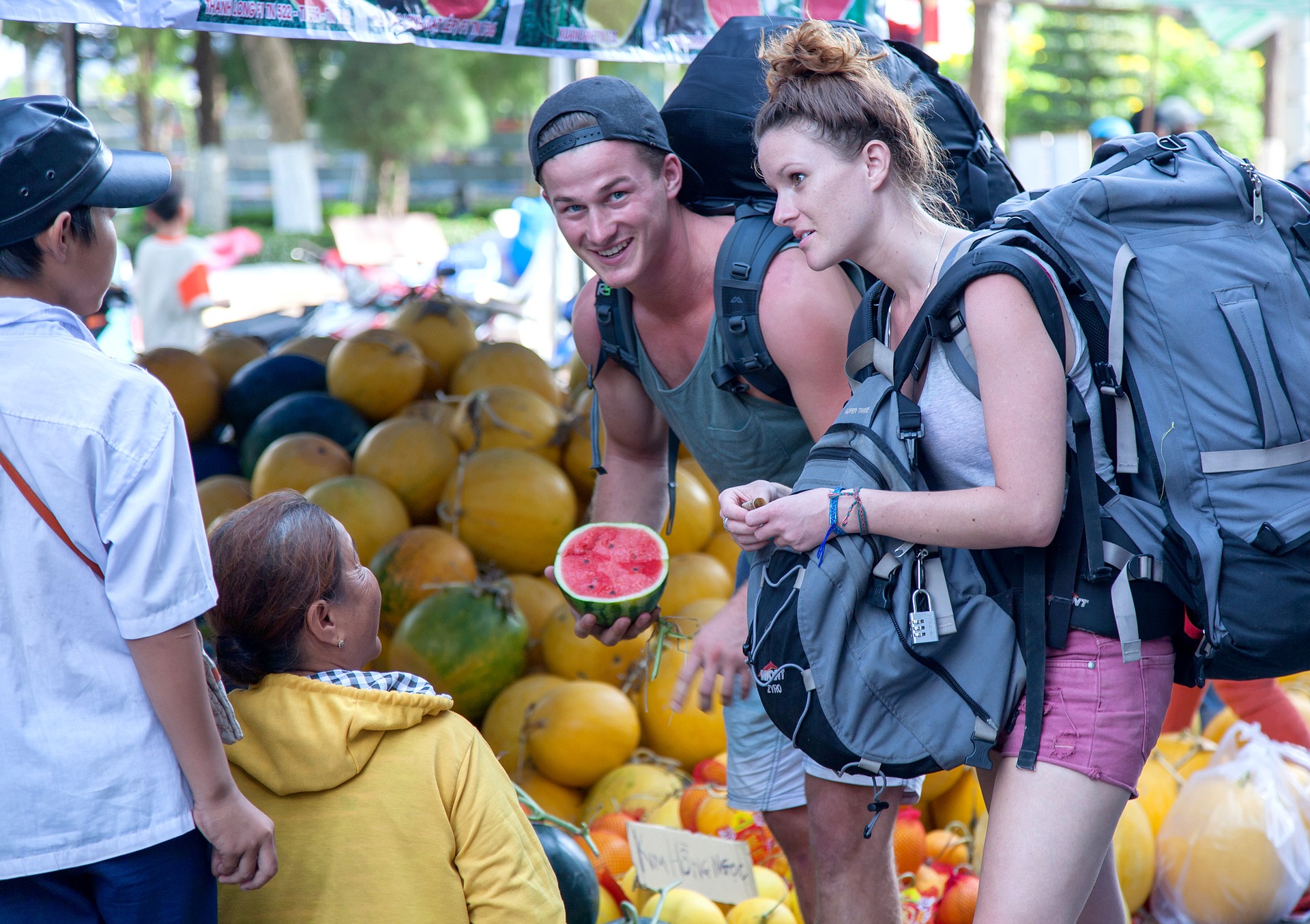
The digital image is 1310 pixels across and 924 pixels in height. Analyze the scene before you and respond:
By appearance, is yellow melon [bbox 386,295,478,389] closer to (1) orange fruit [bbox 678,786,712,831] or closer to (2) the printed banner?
(2) the printed banner

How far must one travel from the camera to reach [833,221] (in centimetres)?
199

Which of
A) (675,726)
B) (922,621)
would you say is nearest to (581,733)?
(675,726)

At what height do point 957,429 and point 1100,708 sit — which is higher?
point 957,429

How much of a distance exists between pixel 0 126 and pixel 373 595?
963mm

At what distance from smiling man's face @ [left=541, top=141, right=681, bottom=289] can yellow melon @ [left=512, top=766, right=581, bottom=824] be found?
75.3 inches

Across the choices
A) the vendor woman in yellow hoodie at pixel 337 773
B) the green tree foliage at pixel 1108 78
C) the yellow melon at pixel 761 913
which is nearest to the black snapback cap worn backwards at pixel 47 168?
the vendor woman in yellow hoodie at pixel 337 773

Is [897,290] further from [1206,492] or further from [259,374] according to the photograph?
[259,374]

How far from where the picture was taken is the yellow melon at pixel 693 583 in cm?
397

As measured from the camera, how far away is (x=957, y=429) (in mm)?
1938

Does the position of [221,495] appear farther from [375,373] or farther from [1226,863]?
[1226,863]

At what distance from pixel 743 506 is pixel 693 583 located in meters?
1.95

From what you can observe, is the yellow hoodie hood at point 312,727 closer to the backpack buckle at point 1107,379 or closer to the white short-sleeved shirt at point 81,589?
the white short-sleeved shirt at point 81,589

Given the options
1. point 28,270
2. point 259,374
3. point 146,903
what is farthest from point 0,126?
point 259,374

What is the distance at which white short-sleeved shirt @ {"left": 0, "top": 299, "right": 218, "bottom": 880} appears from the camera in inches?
64.0
